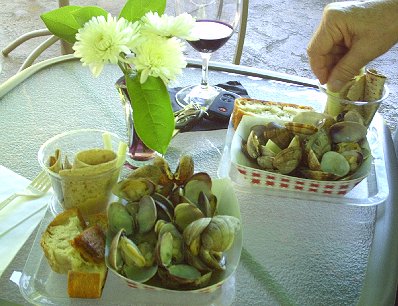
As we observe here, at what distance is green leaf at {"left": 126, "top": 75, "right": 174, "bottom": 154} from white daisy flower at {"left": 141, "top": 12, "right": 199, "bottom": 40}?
60mm

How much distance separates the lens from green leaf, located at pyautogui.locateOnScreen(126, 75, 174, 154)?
2.13 ft

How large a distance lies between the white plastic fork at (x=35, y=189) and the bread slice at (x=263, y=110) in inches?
11.8

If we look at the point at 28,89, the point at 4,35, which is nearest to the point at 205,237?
the point at 28,89

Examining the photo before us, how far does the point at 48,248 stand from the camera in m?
0.58

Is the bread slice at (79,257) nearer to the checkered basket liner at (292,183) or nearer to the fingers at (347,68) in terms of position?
the checkered basket liner at (292,183)

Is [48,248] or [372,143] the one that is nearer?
[48,248]

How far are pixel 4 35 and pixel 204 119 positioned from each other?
1.97m

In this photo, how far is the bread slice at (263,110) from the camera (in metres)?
0.82

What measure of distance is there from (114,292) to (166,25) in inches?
12.3

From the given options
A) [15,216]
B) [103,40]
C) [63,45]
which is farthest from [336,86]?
[63,45]

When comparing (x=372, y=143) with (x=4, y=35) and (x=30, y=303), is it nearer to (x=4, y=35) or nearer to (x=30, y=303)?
(x=30, y=303)

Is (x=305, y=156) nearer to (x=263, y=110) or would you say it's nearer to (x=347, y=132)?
(x=347, y=132)

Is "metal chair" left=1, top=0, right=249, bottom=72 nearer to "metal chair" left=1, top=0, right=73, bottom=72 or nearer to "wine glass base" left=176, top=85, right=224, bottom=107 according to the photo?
"metal chair" left=1, top=0, right=73, bottom=72

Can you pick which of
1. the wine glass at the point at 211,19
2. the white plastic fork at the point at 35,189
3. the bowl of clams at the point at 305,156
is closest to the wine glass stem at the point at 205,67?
the wine glass at the point at 211,19
